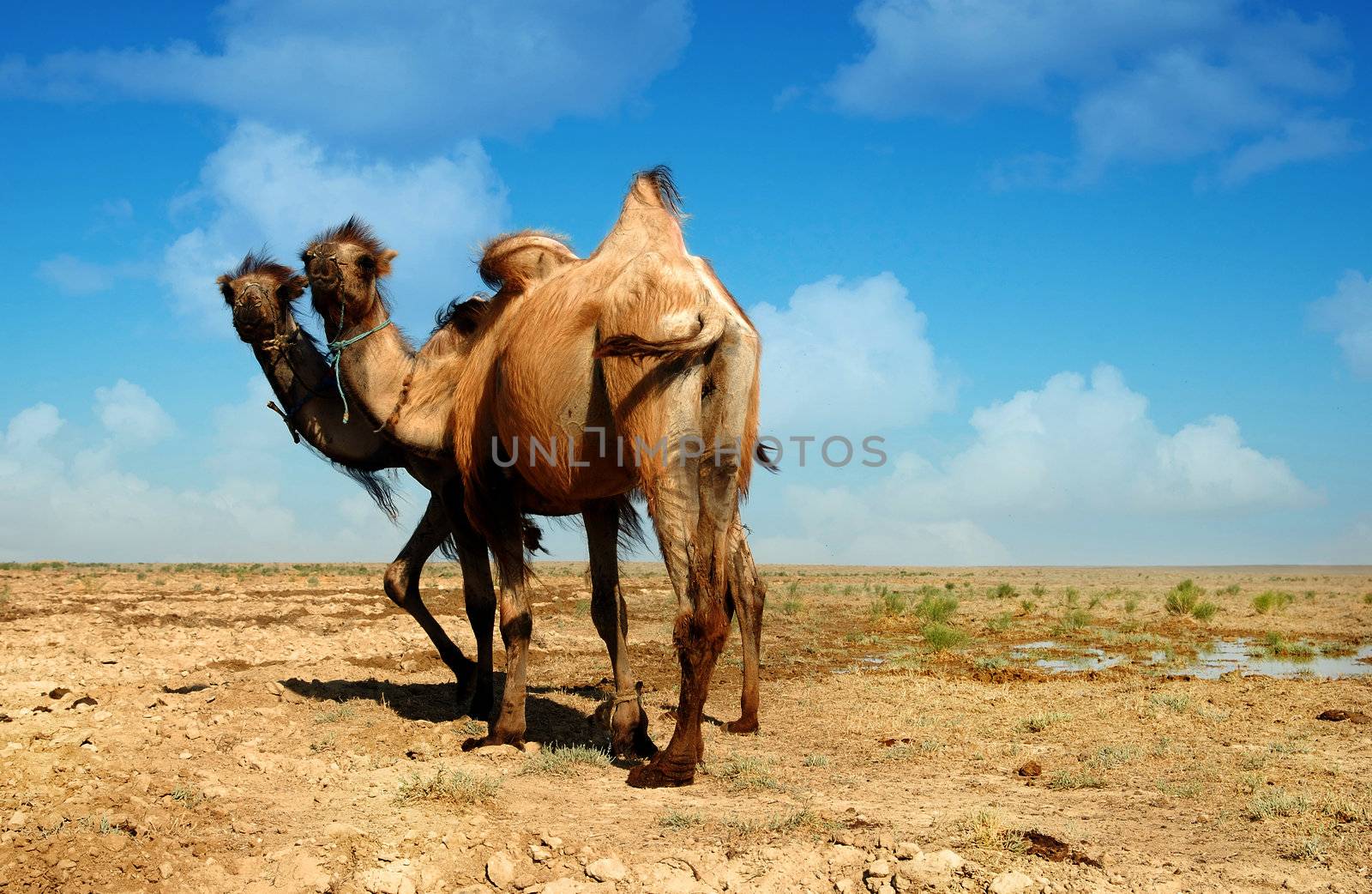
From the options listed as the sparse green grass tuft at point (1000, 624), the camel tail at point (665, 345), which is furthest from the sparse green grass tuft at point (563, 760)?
the sparse green grass tuft at point (1000, 624)

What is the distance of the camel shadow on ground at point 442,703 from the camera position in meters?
7.97

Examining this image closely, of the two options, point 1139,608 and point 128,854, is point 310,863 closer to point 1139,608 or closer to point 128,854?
point 128,854

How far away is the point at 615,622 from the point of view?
7438 millimetres

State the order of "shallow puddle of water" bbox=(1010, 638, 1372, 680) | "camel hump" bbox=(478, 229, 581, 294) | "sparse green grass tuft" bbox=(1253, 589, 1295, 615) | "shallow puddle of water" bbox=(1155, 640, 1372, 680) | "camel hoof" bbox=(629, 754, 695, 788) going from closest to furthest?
"camel hoof" bbox=(629, 754, 695, 788) → "camel hump" bbox=(478, 229, 581, 294) → "shallow puddle of water" bbox=(1155, 640, 1372, 680) → "shallow puddle of water" bbox=(1010, 638, 1372, 680) → "sparse green grass tuft" bbox=(1253, 589, 1295, 615)

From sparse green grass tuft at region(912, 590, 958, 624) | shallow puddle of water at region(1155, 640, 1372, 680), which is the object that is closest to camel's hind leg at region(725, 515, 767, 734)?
shallow puddle of water at region(1155, 640, 1372, 680)

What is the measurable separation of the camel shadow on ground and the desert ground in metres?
0.05

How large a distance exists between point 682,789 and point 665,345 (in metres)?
2.57

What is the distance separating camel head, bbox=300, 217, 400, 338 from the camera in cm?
780

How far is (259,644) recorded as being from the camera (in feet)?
45.4

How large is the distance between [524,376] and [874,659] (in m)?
8.90

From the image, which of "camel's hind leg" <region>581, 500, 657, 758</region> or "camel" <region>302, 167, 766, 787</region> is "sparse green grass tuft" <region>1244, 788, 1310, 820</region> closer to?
"camel" <region>302, 167, 766, 787</region>

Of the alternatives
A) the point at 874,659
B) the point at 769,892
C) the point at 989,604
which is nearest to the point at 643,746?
the point at 769,892

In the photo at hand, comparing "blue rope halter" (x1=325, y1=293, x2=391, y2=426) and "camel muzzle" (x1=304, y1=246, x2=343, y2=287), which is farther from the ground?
"camel muzzle" (x1=304, y1=246, x2=343, y2=287)

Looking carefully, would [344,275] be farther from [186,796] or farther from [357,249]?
[186,796]
